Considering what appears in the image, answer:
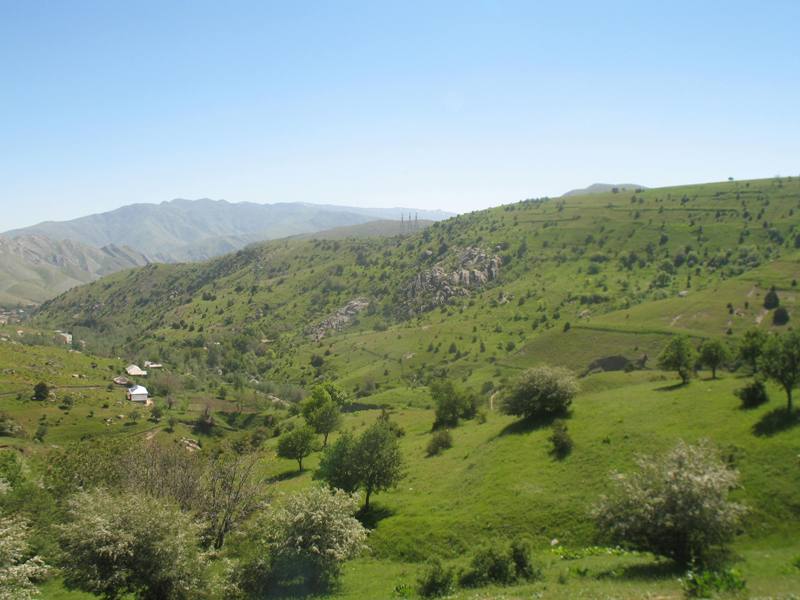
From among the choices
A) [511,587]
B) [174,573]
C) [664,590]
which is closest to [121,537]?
[174,573]

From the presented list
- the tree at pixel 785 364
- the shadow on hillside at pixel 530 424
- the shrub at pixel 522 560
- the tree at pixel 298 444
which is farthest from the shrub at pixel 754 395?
the tree at pixel 298 444

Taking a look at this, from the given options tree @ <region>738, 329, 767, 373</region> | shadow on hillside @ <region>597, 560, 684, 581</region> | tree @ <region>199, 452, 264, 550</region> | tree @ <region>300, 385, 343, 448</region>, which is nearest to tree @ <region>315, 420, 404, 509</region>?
tree @ <region>199, 452, 264, 550</region>

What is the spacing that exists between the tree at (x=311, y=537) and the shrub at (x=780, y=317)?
522ft

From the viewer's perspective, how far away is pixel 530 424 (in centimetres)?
6222

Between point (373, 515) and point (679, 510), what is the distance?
107ft

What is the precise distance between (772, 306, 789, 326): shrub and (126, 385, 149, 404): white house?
207404mm

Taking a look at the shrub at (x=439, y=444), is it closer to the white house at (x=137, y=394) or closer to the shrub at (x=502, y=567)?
the shrub at (x=502, y=567)

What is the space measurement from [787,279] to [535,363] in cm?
9562

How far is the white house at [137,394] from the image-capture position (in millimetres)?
184375

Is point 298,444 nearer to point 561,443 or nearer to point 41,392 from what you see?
point 561,443

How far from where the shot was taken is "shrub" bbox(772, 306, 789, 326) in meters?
150

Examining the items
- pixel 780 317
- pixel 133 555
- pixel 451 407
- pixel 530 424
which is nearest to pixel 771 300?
pixel 780 317

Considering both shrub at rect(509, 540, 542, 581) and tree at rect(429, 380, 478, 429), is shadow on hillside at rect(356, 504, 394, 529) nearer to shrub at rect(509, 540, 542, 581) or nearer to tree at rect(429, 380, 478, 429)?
shrub at rect(509, 540, 542, 581)

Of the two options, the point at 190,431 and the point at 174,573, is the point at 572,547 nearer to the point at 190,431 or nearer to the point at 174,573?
the point at 174,573
